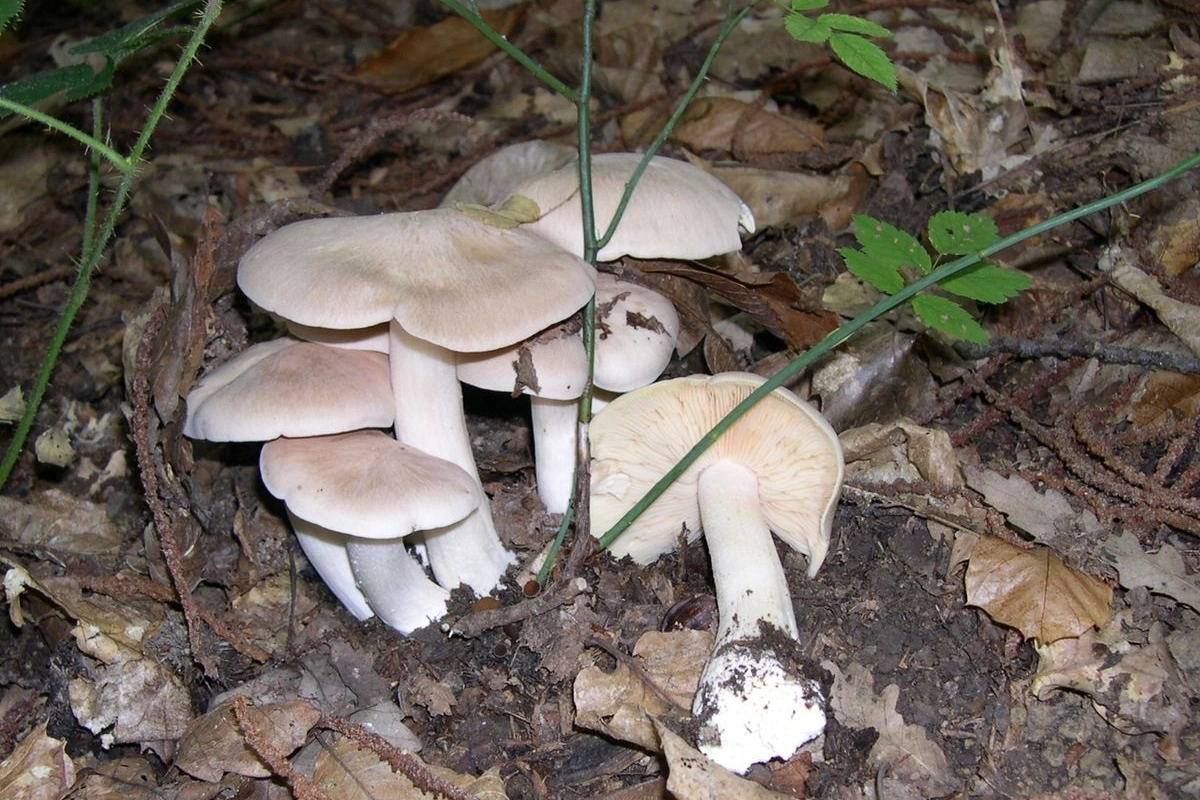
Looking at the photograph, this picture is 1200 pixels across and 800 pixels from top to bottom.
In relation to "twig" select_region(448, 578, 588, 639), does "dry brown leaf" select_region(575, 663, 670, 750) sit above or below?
below

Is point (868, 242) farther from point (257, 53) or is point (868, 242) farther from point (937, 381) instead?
point (257, 53)

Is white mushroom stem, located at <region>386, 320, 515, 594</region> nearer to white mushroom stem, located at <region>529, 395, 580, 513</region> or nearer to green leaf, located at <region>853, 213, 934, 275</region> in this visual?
white mushroom stem, located at <region>529, 395, 580, 513</region>

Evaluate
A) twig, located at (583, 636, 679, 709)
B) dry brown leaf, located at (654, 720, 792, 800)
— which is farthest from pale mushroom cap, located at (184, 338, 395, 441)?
dry brown leaf, located at (654, 720, 792, 800)

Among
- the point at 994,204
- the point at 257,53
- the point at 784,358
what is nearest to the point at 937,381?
the point at 784,358

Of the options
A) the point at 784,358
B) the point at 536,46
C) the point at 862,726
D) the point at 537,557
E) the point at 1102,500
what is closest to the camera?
the point at 862,726

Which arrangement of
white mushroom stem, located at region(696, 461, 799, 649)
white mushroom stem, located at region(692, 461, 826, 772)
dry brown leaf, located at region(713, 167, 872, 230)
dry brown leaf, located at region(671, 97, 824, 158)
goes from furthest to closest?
dry brown leaf, located at region(671, 97, 824, 158) → dry brown leaf, located at region(713, 167, 872, 230) → white mushroom stem, located at region(696, 461, 799, 649) → white mushroom stem, located at region(692, 461, 826, 772)

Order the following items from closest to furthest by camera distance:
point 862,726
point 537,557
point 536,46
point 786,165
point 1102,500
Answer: point 862,726
point 1102,500
point 537,557
point 786,165
point 536,46
